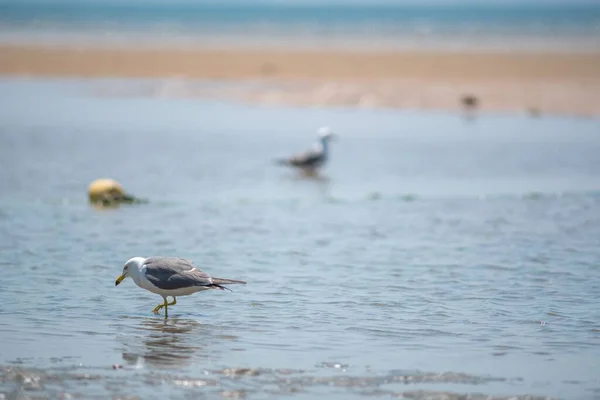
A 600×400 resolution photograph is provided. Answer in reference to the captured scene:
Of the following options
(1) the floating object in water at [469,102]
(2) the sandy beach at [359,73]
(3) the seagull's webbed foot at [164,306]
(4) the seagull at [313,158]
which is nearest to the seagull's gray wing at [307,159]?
(4) the seagull at [313,158]

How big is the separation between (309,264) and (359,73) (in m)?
24.9

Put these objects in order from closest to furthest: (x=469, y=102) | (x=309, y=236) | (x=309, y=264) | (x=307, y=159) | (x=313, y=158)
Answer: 1. (x=309, y=264)
2. (x=309, y=236)
3. (x=307, y=159)
4. (x=313, y=158)
5. (x=469, y=102)

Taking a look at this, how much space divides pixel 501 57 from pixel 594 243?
31.6 meters

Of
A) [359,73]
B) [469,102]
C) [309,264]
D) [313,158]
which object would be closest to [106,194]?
[309,264]

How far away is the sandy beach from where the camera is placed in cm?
3062

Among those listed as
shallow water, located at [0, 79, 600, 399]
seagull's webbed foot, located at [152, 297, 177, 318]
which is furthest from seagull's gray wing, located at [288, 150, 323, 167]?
seagull's webbed foot, located at [152, 297, 177, 318]

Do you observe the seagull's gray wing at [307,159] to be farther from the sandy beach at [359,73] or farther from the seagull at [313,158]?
the sandy beach at [359,73]

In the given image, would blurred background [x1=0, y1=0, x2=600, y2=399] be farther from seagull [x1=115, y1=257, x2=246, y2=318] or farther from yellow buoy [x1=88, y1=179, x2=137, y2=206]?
seagull [x1=115, y1=257, x2=246, y2=318]

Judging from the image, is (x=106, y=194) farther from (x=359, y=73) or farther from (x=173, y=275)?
(x=359, y=73)

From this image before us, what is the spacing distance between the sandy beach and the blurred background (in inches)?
8.6

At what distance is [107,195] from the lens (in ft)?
50.9

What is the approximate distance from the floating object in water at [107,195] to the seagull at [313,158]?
15.4 feet

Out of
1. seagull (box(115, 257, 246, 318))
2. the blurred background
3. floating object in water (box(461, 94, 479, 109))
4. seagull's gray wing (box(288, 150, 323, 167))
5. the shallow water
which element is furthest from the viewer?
floating object in water (box(461, 94, 479, 109))

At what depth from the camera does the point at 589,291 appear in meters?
10.4
